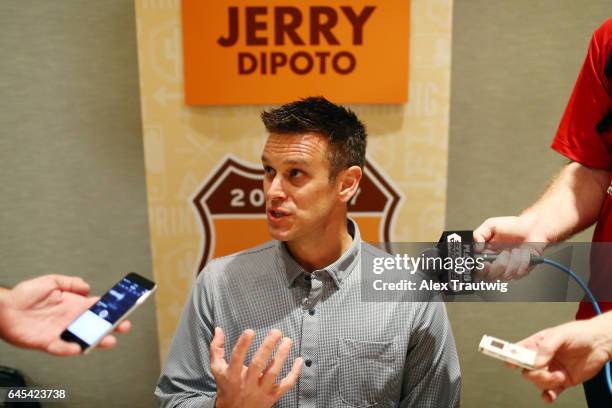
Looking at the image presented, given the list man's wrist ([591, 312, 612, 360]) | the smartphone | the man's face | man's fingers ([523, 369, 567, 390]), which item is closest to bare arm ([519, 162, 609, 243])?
man's wrist ([591, 312, 612, 360])

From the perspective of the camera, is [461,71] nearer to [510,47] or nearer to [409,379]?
[510,47]

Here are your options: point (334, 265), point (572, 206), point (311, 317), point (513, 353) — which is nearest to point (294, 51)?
point (334, 265)

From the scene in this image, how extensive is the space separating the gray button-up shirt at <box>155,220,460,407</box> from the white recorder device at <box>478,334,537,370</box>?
522 mm

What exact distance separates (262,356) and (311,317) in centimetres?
36

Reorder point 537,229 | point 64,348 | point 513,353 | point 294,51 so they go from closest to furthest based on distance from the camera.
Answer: point 513,353 → point 64,348 → point 537,229 → point 294,51

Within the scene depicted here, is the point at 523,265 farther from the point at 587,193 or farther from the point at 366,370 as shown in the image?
the point at 366,370

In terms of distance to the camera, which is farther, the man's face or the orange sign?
the orange sign

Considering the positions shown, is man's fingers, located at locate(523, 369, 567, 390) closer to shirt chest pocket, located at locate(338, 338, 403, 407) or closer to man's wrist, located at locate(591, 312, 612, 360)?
man's wrist, located at locate(591, 312, 612, 360)

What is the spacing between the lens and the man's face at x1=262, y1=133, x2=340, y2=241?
1.51 m

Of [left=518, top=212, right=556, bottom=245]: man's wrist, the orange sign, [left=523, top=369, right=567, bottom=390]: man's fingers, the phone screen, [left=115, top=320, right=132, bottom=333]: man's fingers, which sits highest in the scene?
the orange sign

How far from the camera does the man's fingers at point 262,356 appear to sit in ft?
3.73

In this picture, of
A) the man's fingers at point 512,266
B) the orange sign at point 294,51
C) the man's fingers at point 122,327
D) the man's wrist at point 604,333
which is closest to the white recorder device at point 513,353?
the man's wrist at point 604,333

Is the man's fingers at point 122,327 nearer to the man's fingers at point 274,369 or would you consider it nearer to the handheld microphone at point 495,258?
the man's fingers at point 274,369

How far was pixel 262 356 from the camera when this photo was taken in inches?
45.4
